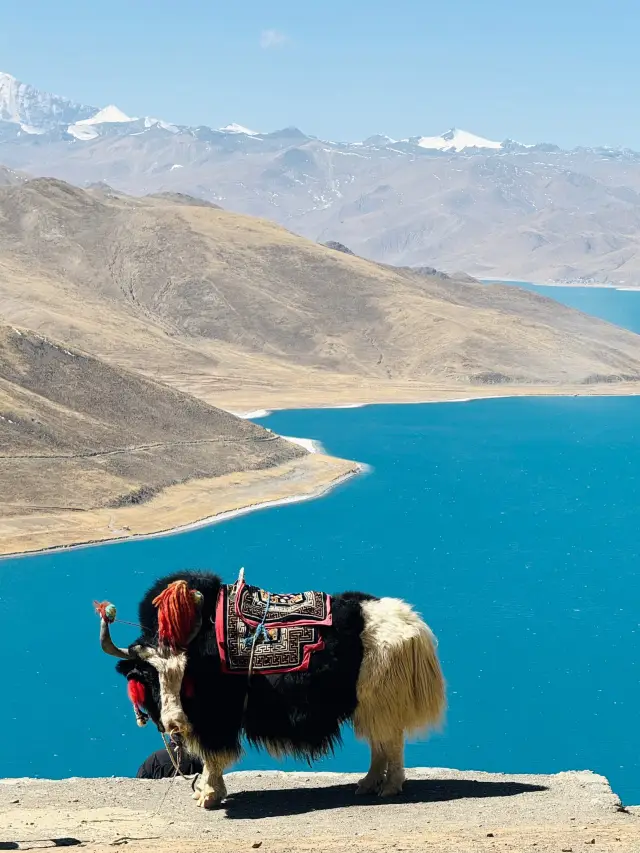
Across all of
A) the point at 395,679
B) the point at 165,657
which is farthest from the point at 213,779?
the point at 395,679

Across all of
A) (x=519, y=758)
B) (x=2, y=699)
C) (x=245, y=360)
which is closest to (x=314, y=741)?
(x=519, y=758)

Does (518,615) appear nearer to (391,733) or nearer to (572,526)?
(572,526)

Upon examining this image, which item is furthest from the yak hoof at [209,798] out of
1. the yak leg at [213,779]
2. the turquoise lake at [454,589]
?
the turquoise lake at [454,589]

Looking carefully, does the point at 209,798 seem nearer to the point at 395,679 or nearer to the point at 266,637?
the point at 266,637

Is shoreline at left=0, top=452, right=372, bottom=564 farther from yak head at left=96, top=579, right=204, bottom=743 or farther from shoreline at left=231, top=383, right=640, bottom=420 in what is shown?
yak head at left=96, top=579, right=204, bottom=743

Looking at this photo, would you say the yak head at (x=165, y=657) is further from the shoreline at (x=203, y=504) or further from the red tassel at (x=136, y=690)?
the shoreline at (x=203, y=504)
